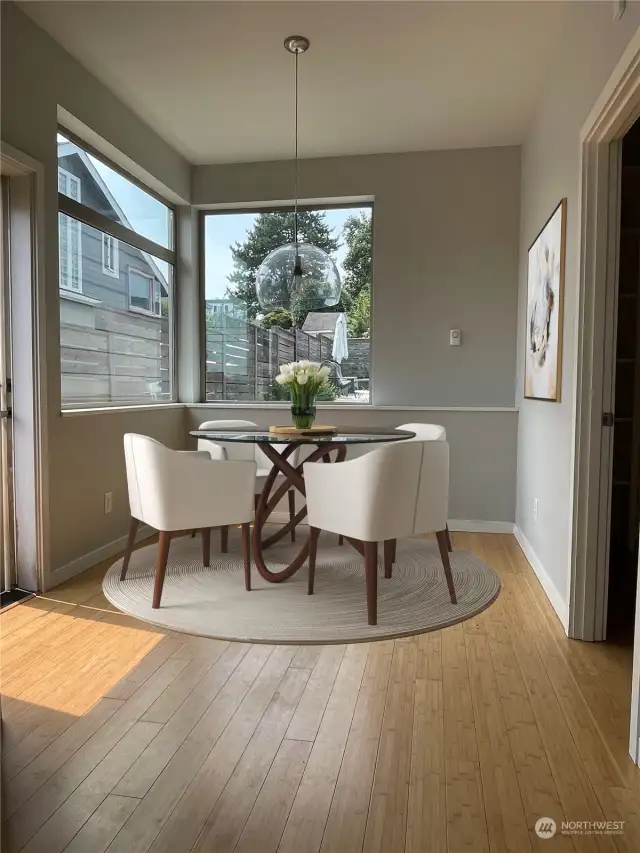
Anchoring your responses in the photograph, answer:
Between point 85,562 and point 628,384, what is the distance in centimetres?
324

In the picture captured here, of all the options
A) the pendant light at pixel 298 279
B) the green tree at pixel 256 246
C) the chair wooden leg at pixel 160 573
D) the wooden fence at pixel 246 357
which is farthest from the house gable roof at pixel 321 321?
the chair wooden leg at pixel 160 573

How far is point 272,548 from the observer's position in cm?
395

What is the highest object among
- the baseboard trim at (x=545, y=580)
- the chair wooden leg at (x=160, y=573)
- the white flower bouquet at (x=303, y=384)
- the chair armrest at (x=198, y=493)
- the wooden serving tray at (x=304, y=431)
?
the white flower bouquet at (x=303, y=384)

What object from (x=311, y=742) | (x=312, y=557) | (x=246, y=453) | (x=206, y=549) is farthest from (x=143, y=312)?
(x=311, y=742)

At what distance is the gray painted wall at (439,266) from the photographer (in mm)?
4469

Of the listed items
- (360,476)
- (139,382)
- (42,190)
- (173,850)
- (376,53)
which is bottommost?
(173,850)

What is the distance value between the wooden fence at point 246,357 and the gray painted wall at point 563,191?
1.97 m

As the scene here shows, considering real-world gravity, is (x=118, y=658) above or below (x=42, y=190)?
below

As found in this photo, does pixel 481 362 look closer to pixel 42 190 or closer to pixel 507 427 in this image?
pixel 507 427

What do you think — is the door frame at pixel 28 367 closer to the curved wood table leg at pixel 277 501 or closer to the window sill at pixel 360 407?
the curved wood table leg at pixel 277 501

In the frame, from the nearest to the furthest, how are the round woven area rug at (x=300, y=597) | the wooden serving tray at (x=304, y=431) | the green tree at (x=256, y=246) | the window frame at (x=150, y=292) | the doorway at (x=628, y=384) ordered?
the round woven area rug at (x=300, y=597) < the wooden serving tray at (x=304, y=431) < the doorway at (x=628, y=384) < the window frame at (x=150, y=292) < the green tree at (x=256, y=246)

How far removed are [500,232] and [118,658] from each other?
12.0 ft

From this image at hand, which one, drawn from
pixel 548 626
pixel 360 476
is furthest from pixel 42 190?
pixel 548 626

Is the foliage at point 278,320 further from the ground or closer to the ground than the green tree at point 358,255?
closer to the ground
